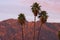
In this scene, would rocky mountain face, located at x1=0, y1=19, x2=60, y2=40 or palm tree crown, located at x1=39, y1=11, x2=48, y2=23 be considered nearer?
palm tree crown, located at x1=39, y1=11, x2=48, y2=23

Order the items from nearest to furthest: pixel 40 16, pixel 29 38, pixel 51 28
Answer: pixel 40 16 < pixel 29 38 < pixel 51 28

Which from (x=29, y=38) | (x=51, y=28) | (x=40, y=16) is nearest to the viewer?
(x=40, y=16)

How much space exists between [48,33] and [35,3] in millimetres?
109411

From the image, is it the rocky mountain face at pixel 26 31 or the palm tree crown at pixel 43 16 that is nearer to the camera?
the palm tree crown at pixel 43 16

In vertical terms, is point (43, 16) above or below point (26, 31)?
above

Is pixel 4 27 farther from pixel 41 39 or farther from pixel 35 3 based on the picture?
pixel 35 3

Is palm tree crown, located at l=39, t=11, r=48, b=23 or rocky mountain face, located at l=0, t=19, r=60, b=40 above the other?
palm tree crown, located at l=39, t=11, r=48, b=23

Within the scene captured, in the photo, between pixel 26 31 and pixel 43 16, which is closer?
pixel 43 16

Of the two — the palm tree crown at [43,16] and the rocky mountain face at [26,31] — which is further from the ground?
the palm tree crown at [43,16]

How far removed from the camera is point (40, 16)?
70438mm

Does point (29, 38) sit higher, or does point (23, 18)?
point (23, 18)

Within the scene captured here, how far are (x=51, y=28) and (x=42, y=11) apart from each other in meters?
114

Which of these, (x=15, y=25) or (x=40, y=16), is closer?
(x=40, y=16)

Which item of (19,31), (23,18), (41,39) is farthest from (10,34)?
(23,18)
